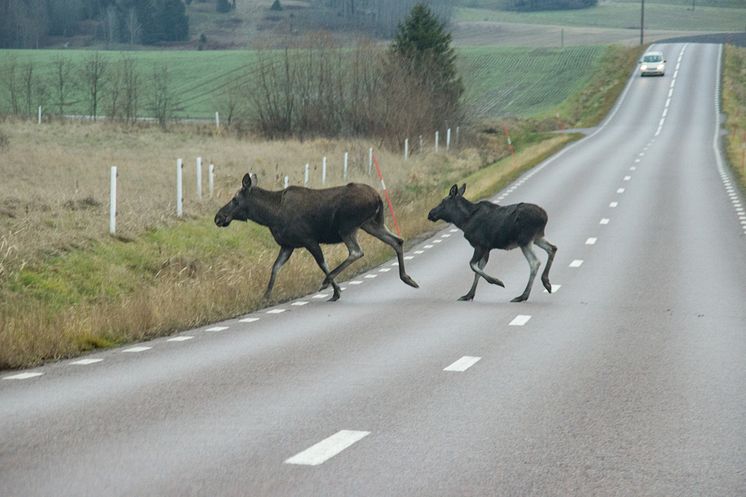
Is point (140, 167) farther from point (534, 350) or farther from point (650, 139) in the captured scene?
point (650, 139)

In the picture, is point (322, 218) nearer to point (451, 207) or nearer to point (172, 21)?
point (451, 207)

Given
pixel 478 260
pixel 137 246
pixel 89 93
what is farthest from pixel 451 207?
pixel 89 93

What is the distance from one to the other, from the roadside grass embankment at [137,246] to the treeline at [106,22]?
133790 millimetres

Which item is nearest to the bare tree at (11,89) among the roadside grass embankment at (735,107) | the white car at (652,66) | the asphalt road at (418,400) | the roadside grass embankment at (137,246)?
the roadside grass embankment at (137,246)

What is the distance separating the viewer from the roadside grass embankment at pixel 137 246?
615 inches

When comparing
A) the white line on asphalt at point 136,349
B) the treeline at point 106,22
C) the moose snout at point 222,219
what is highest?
the treeline at point 106,22

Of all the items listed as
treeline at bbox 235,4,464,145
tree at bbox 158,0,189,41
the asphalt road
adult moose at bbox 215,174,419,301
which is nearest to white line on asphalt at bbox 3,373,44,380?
the asphalt road

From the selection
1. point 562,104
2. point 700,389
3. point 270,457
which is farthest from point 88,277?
point 562,104

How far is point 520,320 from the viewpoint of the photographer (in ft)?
56.0

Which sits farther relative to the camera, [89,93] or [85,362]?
[89,93]

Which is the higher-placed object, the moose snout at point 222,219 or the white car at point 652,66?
the moose snout at point 222,219

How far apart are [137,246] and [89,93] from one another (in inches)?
2985

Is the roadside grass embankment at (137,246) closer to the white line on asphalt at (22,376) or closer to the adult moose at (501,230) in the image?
the white line on asphalt at (22,376)

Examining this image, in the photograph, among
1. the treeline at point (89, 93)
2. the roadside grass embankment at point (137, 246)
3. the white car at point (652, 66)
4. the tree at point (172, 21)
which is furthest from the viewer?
the tree at point (172, 21)
